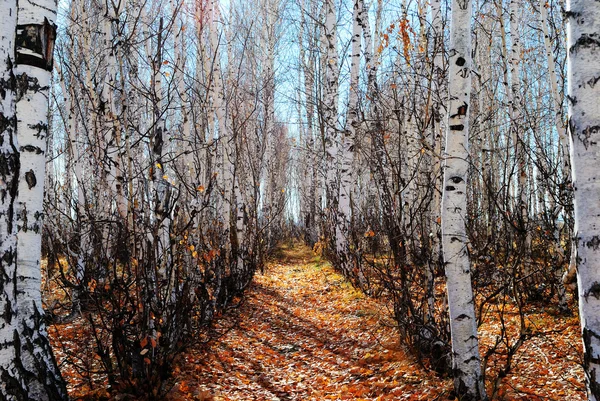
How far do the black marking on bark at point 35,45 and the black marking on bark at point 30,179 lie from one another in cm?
66

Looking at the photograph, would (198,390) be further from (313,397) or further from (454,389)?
(454,389)

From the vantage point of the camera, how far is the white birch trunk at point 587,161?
1.72 m

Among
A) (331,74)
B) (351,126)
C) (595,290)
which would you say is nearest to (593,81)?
(595,290)

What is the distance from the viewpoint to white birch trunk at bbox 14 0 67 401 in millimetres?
2398

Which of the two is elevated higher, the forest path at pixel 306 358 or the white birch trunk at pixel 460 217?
the white birch trunk at pixel 460 217

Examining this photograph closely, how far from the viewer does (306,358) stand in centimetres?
505

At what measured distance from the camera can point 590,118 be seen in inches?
68.8

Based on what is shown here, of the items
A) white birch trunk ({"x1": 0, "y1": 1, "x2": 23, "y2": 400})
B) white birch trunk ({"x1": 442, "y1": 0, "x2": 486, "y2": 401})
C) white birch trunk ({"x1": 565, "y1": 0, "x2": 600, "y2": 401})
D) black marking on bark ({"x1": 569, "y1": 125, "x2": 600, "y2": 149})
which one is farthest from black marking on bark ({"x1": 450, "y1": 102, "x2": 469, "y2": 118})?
white birch trunk ({"x1": 0, "y1": 1, "x2": 23, "y2": 400})

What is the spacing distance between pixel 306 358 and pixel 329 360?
30 cm

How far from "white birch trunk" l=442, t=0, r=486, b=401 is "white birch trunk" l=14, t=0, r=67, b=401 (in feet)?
8.63

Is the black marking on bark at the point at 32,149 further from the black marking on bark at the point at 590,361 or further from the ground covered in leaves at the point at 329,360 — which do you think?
the black marking on bark at the point at 590,361

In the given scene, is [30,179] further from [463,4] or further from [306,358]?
[306,358]

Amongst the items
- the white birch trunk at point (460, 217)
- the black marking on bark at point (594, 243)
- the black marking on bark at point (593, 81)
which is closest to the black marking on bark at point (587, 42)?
the black marking on bark at point (593, 81)

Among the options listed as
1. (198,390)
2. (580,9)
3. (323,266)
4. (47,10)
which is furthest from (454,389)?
(323,266)
